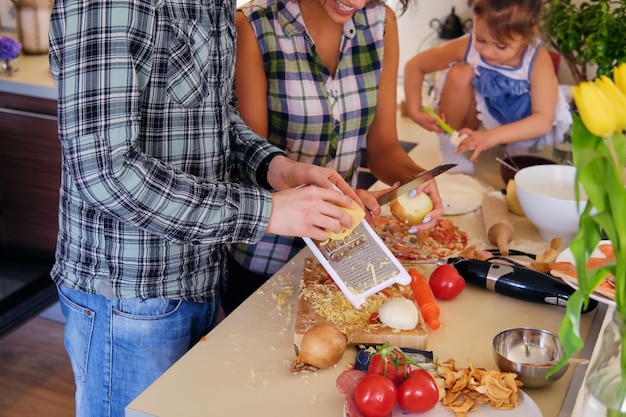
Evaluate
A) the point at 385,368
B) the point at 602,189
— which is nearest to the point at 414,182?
the point at 385,368

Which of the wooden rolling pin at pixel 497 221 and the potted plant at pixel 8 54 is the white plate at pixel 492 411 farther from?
the potted plant at pixel 8 54

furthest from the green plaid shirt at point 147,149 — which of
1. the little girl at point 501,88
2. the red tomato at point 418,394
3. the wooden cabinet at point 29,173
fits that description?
the wooden cabinet at point 29,173

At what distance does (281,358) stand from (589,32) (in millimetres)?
1568

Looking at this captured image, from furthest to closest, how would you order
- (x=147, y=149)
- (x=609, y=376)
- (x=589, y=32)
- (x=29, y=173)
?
(x=29, y=173) < (x=589, y=32) < (x=147, y=149) < (x=609, y=376)

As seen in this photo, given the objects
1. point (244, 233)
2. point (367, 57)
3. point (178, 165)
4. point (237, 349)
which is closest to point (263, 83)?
point (367, 57)

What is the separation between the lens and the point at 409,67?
7.62 ft

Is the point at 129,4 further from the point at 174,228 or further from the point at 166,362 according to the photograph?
the point at 166,362

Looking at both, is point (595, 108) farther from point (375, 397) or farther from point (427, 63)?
point (427, 63)

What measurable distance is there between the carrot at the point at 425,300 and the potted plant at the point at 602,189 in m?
0.48

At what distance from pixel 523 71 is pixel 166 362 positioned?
138 centimetres

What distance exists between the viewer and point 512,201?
1.63m

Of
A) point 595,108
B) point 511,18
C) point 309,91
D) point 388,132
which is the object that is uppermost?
point 595,108

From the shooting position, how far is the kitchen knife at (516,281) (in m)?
1.21

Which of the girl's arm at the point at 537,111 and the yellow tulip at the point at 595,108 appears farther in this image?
the girl's arm at the point at 537,111
